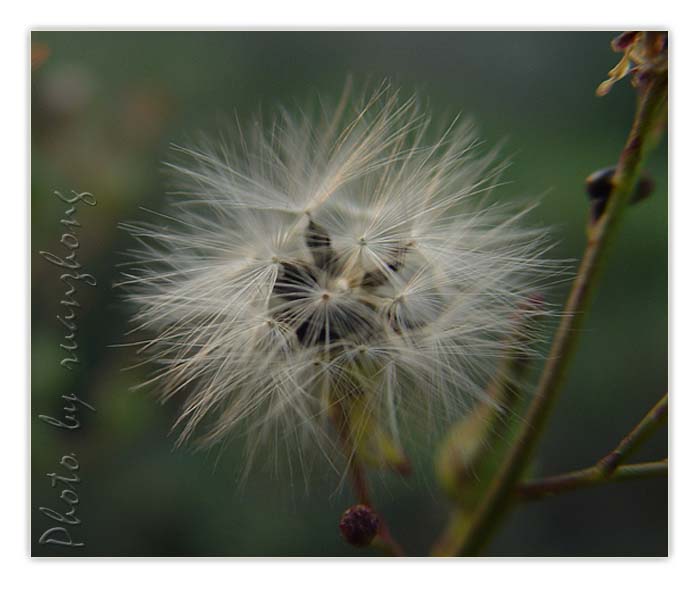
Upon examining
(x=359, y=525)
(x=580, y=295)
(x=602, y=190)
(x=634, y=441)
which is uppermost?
(x=602, y=190)

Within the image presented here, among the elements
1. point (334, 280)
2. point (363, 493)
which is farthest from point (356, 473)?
point (334, 280)

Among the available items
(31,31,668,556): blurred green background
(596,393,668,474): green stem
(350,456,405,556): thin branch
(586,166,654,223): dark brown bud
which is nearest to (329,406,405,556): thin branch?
(350,456,405,556): thin branch

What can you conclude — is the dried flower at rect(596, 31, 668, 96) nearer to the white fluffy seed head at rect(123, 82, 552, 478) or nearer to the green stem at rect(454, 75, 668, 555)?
the green stem at rect(454, 75, 668, 555)

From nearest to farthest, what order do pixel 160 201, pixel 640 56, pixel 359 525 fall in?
1. pixel 359 525
2. pixel 640 56
3. pixel 160 201

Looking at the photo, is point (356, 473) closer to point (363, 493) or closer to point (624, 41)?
point (363, 493)

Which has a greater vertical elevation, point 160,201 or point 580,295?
point 160,201

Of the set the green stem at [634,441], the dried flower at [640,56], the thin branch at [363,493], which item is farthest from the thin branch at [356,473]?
the dried flower at [640,56]
